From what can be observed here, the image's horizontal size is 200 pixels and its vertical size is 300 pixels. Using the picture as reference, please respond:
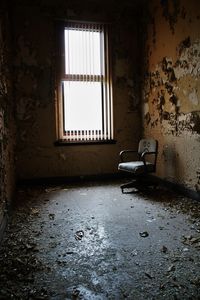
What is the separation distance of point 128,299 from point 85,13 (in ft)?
15.4

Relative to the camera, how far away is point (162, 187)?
457cm

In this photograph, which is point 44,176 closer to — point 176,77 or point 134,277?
point 176,77

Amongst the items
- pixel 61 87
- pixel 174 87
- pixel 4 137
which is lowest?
pixel 4 137

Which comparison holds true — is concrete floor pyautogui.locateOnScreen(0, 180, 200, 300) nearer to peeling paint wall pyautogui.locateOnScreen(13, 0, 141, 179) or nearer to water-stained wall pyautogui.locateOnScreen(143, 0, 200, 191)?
water-stained wall pyautogui.locateOnScreen(143, 0, 200, 191)

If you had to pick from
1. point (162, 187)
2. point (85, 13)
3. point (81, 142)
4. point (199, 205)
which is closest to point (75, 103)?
point (81, 142)

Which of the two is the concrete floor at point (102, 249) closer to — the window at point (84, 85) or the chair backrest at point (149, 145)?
the chair backrest at point (149, 145)

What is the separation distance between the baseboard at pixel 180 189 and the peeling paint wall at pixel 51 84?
3.63 ft

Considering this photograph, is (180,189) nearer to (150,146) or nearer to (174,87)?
(150,146)

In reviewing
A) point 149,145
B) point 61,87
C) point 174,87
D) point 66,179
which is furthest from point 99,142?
point 174,87

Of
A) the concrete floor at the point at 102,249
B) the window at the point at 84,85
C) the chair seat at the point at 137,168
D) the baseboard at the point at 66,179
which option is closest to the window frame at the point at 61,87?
the window at the point at 84,85

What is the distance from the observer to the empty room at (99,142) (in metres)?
2.12

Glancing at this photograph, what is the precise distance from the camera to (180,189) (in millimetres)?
4074

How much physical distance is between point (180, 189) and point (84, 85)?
2433 mm

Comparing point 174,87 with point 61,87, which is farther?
point 61,87
